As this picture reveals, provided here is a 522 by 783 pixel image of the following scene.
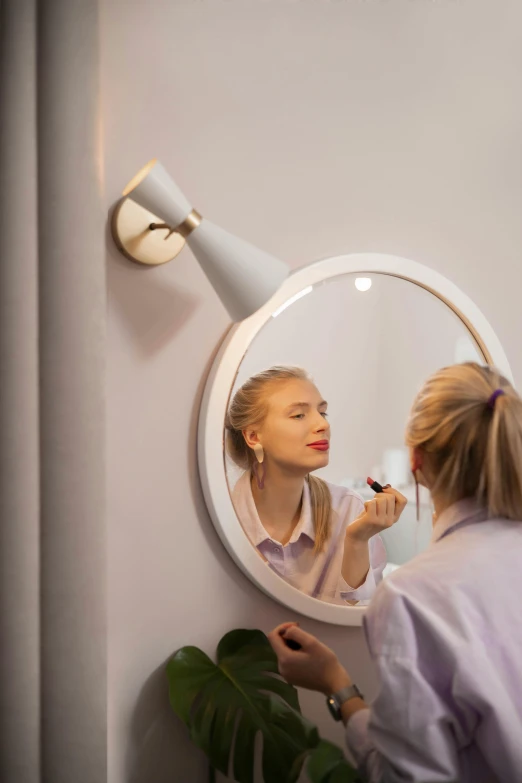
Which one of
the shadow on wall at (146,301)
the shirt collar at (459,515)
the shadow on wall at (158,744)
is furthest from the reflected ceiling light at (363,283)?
the shadow on wall at (158,744)

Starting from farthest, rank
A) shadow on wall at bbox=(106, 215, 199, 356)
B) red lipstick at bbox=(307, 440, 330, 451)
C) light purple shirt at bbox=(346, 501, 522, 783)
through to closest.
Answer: red lipstick at bbox=(307, 440, 330, 451) → shadow on wall at bbox=(106, 215, 199, 356) → light purple shirt at bbox=(346, 501, 522, 783)

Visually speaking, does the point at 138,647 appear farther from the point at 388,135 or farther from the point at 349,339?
the point at 388,135

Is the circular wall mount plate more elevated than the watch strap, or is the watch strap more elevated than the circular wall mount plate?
the circular wall mount plate

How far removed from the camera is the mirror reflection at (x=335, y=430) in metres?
1.11

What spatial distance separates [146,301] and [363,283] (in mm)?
360

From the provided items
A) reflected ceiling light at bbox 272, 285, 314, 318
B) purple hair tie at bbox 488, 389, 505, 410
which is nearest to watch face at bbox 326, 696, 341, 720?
purple hair tie at bbox 488, 389, 505, 410

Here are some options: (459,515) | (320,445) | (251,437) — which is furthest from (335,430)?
(459,515)

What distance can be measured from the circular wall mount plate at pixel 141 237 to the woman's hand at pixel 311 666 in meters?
0.56

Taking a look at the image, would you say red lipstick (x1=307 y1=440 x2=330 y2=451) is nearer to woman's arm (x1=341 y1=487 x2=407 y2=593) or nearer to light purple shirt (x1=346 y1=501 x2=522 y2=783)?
woman's arm (x1=341 y1=487 x2=407 y2=593)

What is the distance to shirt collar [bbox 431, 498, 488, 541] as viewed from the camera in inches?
37.5

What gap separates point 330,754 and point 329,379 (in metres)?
0.54

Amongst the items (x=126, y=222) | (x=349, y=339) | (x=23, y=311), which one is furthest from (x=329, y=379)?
(x=23, y=311)

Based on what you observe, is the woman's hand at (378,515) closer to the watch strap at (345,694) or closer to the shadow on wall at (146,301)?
the watch strap at (345,694)

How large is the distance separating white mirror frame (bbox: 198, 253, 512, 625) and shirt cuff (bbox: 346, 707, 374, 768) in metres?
0.23
